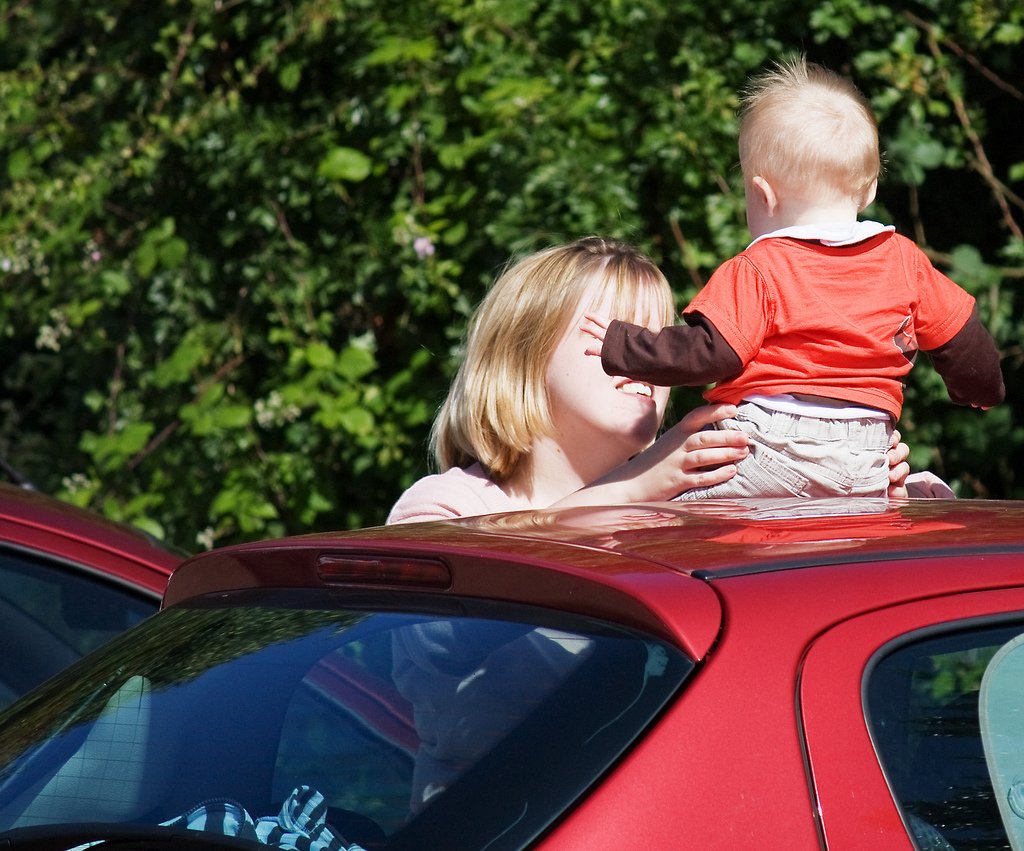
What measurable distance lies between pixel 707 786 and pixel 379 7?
14.5 feet

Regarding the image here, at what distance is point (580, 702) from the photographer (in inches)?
56.1

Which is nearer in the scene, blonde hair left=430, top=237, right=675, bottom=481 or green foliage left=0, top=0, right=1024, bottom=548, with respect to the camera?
blonde hair left=430, top=237, right=675, bottom=481

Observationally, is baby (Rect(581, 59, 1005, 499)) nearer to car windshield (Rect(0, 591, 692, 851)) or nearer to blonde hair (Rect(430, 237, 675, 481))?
blonde hair (Rect(430, 237, 675, 481))

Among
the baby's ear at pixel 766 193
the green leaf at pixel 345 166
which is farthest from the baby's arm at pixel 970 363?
the green leaf at pixel 345 166

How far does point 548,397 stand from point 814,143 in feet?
2.25

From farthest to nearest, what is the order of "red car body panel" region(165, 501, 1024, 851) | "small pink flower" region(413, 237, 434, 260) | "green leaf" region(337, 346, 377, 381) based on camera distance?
"green leaf" region(337, 346, 377, 381) < "small pink flower" region(413, 237, 434, 260) < "red car body panel" region(165, 501, 1024, 851)

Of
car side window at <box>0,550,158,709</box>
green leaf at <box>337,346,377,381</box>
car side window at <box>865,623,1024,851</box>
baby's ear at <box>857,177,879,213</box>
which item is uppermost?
green leaf at <box>337,346,377,381</box>

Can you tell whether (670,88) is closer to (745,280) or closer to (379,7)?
(379,7)

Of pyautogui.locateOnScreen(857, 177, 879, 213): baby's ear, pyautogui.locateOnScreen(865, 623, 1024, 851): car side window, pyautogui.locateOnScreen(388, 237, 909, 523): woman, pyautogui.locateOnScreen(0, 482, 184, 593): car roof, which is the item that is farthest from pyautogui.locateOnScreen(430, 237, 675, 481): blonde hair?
pyautogui.locateOnScreen(865, 623, 1024, 851): car side window

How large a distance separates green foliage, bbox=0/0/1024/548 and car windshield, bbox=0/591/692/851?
284 cm

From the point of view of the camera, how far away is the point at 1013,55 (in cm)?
456

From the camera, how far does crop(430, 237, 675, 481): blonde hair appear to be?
9.05 ft

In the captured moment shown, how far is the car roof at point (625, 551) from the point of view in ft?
4.91

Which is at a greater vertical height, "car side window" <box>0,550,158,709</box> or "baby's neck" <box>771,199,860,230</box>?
"baby's neck" <box>771,199,860,230</box>
